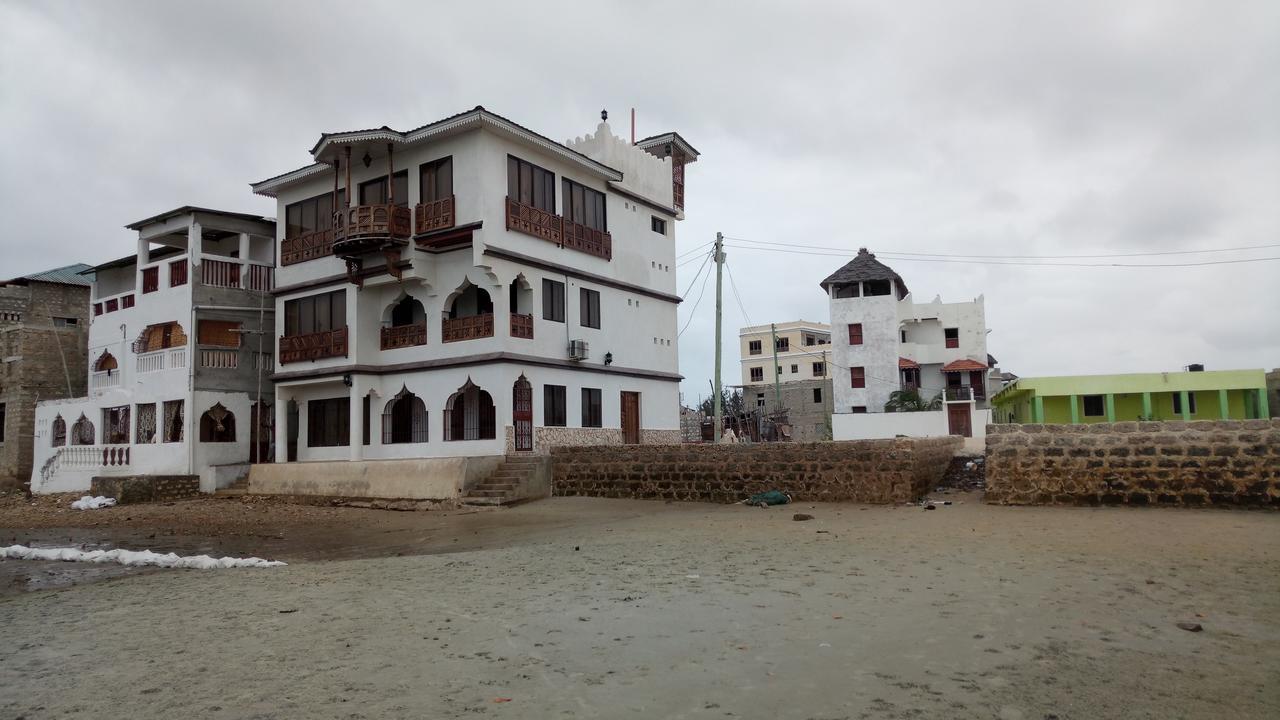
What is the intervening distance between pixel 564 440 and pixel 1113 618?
58.6 feet

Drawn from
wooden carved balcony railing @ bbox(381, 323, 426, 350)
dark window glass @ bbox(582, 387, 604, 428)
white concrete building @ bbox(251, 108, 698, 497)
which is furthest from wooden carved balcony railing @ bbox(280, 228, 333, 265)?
dark window glass @ bbox(582, 387, 604, 428)

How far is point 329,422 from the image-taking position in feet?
81.5

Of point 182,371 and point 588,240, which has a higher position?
point 588,240

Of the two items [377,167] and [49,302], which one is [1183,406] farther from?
[49,302]

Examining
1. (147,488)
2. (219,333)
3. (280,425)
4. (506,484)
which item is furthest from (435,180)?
(147,488)

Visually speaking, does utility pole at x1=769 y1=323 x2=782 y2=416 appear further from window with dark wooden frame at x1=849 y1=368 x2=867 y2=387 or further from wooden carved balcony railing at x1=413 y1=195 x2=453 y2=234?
wooden carved balcony railing at x1=413 y1=195 x2=453 y2=234

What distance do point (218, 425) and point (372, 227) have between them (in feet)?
28.6

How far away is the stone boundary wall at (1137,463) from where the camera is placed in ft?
42.7

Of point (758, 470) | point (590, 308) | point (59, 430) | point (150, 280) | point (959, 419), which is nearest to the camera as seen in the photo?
point (758, 470)

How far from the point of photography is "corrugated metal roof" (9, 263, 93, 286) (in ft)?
109

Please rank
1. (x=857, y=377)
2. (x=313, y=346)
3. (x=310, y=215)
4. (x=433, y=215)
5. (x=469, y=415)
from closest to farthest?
1. (x=433, y=215)
2. (x=469, y=415)
3. (x=313, y=346)
4. (x=310, y=215)
5. (x=857, y=377)

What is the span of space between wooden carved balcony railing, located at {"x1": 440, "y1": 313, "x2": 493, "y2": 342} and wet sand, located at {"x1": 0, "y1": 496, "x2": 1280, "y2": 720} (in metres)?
11.9

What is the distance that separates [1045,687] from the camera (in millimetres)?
4492

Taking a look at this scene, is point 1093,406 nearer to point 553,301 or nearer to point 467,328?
point 553,301
